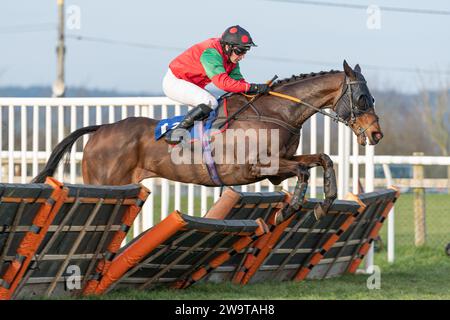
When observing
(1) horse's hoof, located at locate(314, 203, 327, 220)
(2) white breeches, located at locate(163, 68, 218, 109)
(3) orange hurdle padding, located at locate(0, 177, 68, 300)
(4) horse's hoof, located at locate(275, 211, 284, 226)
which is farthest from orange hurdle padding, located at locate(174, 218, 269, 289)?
(3) orange hurdle padding, located at locate(0, 177, 68, 300)

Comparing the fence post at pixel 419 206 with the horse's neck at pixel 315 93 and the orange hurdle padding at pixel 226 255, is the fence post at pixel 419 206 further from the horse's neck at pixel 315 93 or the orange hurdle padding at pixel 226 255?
the orange hurdle padding at pixel 226 255

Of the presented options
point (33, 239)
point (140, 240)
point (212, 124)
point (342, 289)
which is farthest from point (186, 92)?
point (33, 239)

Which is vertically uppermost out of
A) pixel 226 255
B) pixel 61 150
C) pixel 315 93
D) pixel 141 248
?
pixel 315 93

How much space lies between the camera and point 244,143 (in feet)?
27.0

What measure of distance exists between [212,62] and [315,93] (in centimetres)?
88

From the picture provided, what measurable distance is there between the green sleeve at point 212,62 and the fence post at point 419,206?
15.7 feet

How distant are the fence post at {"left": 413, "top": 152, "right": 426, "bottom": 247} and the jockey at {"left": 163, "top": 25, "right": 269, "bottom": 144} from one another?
4421mm

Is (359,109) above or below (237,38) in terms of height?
below

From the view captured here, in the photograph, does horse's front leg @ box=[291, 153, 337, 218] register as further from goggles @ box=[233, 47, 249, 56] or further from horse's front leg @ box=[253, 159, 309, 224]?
goggles @ box=[233, 47, 249, 56]

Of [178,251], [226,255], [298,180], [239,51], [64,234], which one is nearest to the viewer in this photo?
[64,234]

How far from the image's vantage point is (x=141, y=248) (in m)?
6.89

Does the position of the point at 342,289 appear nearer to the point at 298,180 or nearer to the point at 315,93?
the point at 298,180

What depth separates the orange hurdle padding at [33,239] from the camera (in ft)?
20.4

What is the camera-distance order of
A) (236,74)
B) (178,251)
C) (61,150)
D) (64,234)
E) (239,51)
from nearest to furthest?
(64,234) → (178,251) → (239,51) → (236,74) → (61,150)
